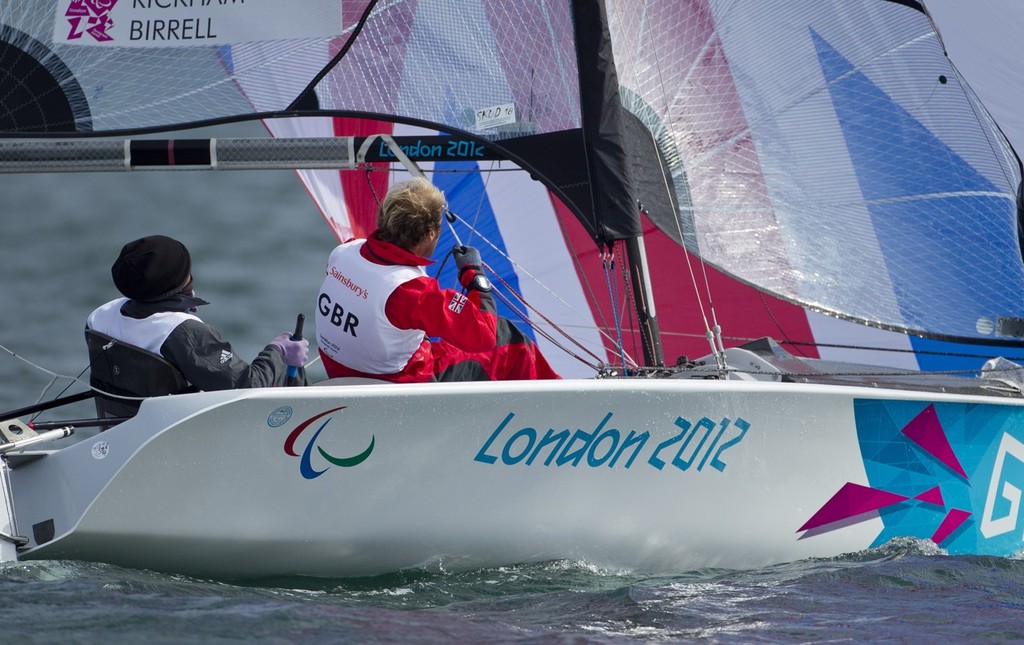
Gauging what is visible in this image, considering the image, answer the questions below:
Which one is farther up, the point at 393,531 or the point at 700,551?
the point at 393,531

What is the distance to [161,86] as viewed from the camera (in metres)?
3.50

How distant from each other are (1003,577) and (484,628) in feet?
4.82

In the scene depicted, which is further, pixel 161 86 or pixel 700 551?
pixel 161 86

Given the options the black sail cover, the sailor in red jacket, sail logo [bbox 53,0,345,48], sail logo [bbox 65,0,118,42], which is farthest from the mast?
sail logo [bbox 65,0,118,42]

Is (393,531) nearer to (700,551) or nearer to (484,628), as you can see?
(484,628)

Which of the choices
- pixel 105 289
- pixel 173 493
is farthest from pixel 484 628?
pixel 105 289

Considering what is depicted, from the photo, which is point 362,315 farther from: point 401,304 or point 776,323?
point 776,323

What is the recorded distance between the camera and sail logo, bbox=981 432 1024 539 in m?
3.48

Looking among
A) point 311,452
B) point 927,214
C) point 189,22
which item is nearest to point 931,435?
point 927,214

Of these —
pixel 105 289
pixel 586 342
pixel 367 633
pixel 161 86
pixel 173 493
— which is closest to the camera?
pixel 367 633

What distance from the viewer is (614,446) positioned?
294 centimetres

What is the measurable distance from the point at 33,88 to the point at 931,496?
2586mm

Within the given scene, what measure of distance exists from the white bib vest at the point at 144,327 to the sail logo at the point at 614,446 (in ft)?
2.47

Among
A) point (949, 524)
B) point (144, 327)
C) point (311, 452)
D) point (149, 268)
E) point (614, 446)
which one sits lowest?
point (949, 524)
